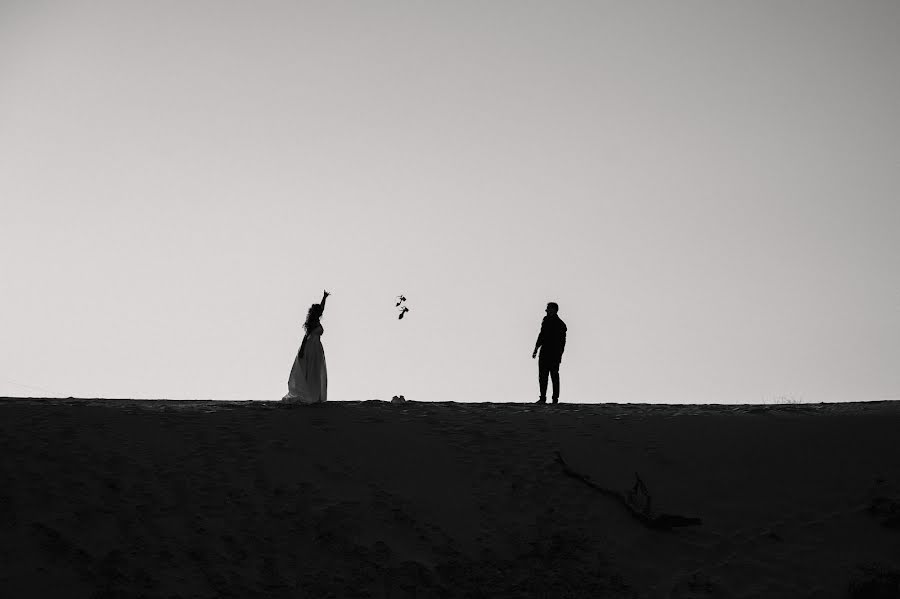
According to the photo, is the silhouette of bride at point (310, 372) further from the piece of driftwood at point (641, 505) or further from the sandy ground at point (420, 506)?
the piece of driftwood at point (641, 505)

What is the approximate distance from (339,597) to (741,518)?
4716 mm

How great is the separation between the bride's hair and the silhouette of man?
162 inches

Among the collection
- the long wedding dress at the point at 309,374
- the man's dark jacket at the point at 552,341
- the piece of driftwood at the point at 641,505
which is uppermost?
the man's dark jacket at the point at 552,341

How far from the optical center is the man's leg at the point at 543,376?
14109 millimetres

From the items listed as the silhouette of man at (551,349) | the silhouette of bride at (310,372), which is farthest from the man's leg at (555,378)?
the silhouette of bride at (310,372)

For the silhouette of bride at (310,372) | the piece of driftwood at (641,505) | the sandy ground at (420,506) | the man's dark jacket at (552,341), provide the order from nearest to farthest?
the sandy ground at (420,506) < the piece of driftwood at (641,505) < the silhouette of bride at (310,372) < the man's dark jacket at (552,341)

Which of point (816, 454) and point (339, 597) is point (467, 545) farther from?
point (816, 454)

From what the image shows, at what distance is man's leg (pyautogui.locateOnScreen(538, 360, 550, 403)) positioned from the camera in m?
14.1

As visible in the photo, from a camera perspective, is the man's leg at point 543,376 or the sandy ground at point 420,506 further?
the man's leg at point 543,376

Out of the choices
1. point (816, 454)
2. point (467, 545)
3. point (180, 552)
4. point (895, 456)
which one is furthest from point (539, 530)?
point (895, 456)

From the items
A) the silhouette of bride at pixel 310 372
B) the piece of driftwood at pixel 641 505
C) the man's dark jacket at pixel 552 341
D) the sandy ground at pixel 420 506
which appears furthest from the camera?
the man's dark jacket at pixel 552 341

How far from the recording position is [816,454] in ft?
34.0

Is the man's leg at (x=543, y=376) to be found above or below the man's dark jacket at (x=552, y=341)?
below

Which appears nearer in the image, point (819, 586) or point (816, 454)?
point (819, 586)
